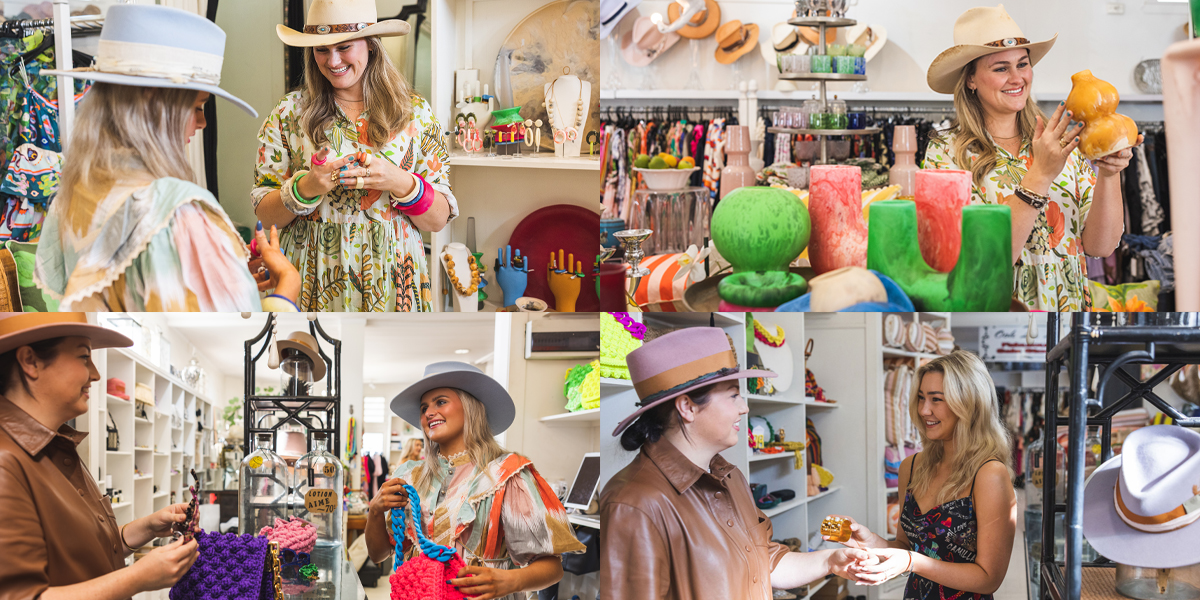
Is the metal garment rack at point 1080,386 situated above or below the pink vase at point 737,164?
below

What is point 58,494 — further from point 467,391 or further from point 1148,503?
point 1148,503

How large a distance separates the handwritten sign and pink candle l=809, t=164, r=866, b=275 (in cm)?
123

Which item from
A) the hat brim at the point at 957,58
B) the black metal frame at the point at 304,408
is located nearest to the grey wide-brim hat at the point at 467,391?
the black metal frame at the point at 304,408

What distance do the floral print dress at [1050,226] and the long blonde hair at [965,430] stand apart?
0.36m

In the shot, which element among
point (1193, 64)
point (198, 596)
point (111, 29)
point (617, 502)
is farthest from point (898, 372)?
point (111, 29)

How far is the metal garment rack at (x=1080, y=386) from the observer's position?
1521 millimetres

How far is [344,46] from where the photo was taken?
1.63 metres

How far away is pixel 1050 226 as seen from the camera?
151cm

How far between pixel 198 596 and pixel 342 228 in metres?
0.83

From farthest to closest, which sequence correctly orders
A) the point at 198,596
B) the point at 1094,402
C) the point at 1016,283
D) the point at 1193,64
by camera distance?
the point at 1094,402
the point at 198,596
the point at 1016,283
the point at 1193,64

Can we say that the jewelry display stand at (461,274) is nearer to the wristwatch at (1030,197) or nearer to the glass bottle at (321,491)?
the glass bottle at (321,491)

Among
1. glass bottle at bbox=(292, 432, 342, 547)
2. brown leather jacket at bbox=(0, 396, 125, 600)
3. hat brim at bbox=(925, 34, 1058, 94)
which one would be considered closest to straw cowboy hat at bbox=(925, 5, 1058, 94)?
hat brim at bbox=(925, 34, 1058, 94)

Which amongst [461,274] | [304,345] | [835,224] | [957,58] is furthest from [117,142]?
[957,58]

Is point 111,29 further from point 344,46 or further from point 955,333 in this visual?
Result: point 955,333
